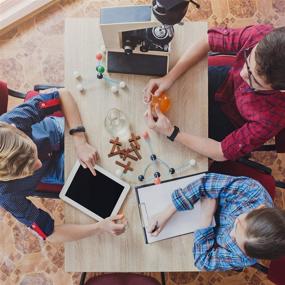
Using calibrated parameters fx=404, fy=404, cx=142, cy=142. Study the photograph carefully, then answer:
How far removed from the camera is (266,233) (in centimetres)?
130

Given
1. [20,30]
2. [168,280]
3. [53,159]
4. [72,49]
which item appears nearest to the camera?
[72,49]

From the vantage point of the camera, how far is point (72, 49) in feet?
5.44

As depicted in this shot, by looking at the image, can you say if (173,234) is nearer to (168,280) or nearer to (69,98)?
(69,98)

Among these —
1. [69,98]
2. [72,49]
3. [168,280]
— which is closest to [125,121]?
[69,98]

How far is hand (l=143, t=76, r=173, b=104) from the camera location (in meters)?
1.62

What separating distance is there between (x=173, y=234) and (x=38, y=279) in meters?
1.12

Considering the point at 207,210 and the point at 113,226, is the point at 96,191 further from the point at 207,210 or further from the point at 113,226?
the point at 207,210

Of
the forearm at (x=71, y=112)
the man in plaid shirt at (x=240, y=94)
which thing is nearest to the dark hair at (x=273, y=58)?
the man in plaid shirt at (x=240, y=94)

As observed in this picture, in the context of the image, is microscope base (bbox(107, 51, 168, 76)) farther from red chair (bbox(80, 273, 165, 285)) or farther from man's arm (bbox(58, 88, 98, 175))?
red chair (bbox(80, 273, 165, 285))

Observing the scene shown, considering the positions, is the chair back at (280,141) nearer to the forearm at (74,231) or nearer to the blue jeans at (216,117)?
the blue jeans at (216,117)

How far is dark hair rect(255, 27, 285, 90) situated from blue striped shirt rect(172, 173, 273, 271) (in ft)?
1.36

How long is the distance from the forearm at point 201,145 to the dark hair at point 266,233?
343mm

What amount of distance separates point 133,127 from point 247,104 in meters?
0.46

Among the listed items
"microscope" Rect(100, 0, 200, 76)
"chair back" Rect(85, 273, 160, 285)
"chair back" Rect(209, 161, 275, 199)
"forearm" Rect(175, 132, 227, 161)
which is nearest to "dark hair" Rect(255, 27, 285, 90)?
"microscope" Rect(100, 0, 200, 76)
